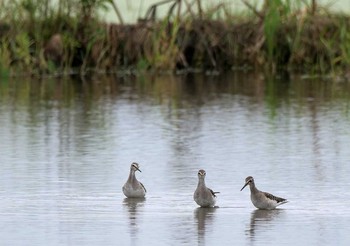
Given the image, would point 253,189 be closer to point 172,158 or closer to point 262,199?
point 262,199

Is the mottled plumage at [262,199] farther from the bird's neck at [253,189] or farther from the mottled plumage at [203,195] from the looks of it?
the mottled plumage at [203,195]

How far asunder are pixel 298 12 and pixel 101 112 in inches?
289

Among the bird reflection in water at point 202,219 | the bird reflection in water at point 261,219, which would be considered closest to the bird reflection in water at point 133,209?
the bird reflection in water at point 202,219

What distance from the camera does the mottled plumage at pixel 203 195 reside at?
12977 millimetres

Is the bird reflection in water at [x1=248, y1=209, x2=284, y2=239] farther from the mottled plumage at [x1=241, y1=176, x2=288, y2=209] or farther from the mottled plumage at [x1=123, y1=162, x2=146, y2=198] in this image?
the mottled plumage at [x1=123, y1=162, x2=146, y2=198]

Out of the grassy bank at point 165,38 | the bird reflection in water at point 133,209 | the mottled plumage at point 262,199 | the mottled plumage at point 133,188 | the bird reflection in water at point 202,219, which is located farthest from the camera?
the grassy bank at point 165,38

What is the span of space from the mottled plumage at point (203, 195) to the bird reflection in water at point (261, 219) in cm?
40

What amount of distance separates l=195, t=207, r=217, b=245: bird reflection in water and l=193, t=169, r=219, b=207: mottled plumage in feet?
0.20

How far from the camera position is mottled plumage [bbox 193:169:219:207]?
12977mm

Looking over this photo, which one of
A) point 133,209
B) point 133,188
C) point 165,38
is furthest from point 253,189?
point 165,38

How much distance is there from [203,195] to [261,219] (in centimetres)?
67

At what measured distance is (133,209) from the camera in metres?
13.1

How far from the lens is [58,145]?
1814 cm

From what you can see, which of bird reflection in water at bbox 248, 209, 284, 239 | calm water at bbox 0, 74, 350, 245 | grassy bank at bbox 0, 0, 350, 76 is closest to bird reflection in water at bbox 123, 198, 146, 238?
calm water at bbox 0, 74, 350, 245
